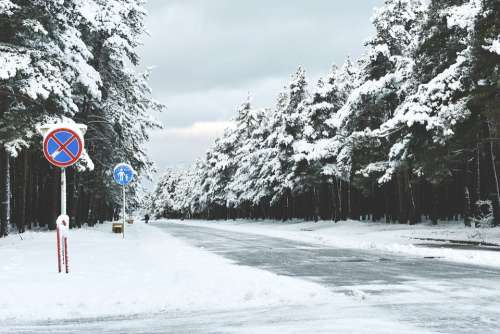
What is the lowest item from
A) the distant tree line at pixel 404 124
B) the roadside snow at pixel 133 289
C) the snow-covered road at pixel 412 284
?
the snow-covered road at pixel 412 284

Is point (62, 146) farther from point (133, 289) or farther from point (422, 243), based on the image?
point (422, 243)

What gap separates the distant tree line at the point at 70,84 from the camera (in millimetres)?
17000

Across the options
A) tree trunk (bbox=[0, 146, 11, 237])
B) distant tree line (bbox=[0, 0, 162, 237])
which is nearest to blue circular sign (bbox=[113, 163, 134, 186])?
distant tree line (bbox=[0, 0, 162, 237])

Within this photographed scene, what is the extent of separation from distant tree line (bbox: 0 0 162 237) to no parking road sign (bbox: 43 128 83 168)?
569 centimetres

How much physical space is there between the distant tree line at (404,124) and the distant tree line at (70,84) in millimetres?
12796

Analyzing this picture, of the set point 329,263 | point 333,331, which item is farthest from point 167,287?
point 329,263

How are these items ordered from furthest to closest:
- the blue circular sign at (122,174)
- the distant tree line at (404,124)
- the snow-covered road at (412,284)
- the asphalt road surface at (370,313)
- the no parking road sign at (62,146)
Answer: the blue circular sign at (122,174) < the distant tree line at (404,124) < the no parking road sign at (62,146) < the snow-covered road at (412,284) < the asphalt road surface at (370,313)

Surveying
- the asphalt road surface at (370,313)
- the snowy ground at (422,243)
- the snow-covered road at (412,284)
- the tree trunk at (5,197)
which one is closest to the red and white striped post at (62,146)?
the asphalt road surface at (370,313)

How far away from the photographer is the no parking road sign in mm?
10633

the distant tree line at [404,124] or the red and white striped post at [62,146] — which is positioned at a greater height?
the distant tree line at [404,124]

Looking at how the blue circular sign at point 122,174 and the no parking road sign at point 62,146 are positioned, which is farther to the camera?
the blue circular sign at point 122,174

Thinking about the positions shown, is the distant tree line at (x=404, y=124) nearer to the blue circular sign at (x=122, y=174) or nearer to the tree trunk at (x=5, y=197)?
Result: the blue circular sign at (x=122, y=174)

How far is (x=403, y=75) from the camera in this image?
32625mm

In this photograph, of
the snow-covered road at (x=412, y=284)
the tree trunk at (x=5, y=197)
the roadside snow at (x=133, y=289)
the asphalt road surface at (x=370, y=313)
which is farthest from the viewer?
the tree trunk at (x=5, y=197)
